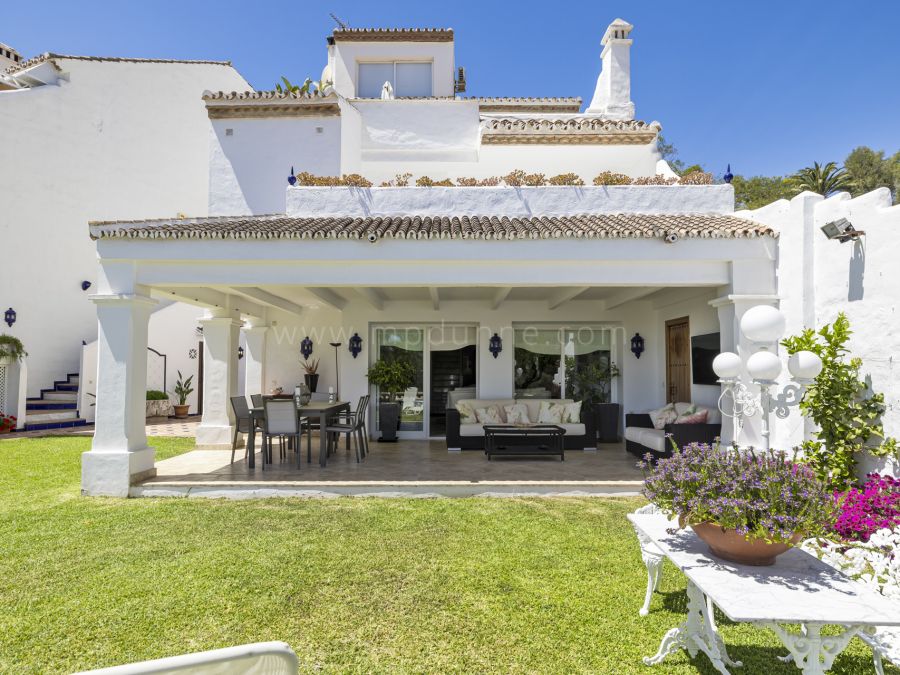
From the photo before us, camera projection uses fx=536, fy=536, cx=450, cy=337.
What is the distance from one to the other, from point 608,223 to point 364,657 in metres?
6.14

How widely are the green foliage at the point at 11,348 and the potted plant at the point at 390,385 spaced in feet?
29.4

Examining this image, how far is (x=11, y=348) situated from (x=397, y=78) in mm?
11891

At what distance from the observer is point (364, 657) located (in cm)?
311

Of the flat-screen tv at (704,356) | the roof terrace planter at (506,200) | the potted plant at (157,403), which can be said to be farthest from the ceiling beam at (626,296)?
the potted plant at (157,403)

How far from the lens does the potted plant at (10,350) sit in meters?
12.9

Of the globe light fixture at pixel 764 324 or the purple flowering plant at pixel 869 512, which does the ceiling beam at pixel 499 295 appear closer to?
the globe light fixture at pixel 764 324

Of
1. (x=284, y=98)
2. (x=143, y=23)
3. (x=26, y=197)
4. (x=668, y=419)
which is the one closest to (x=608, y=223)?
(x=668, y=419)

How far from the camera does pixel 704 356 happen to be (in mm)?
9062

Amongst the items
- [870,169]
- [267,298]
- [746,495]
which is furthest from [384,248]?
[870,169]

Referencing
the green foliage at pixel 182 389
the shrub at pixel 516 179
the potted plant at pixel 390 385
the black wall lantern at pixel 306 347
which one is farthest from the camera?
the green foliage at pixel 182 389

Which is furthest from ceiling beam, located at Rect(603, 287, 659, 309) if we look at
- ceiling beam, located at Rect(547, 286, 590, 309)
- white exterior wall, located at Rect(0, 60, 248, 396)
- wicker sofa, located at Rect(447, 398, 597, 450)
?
white exterior wall, located at Rect(0, 60, 248, 396)

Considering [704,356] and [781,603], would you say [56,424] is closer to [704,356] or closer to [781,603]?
[704,356]

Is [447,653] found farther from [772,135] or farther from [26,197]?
[772,135]

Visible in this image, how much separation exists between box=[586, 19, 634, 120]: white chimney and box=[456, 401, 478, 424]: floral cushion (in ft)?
27.8
